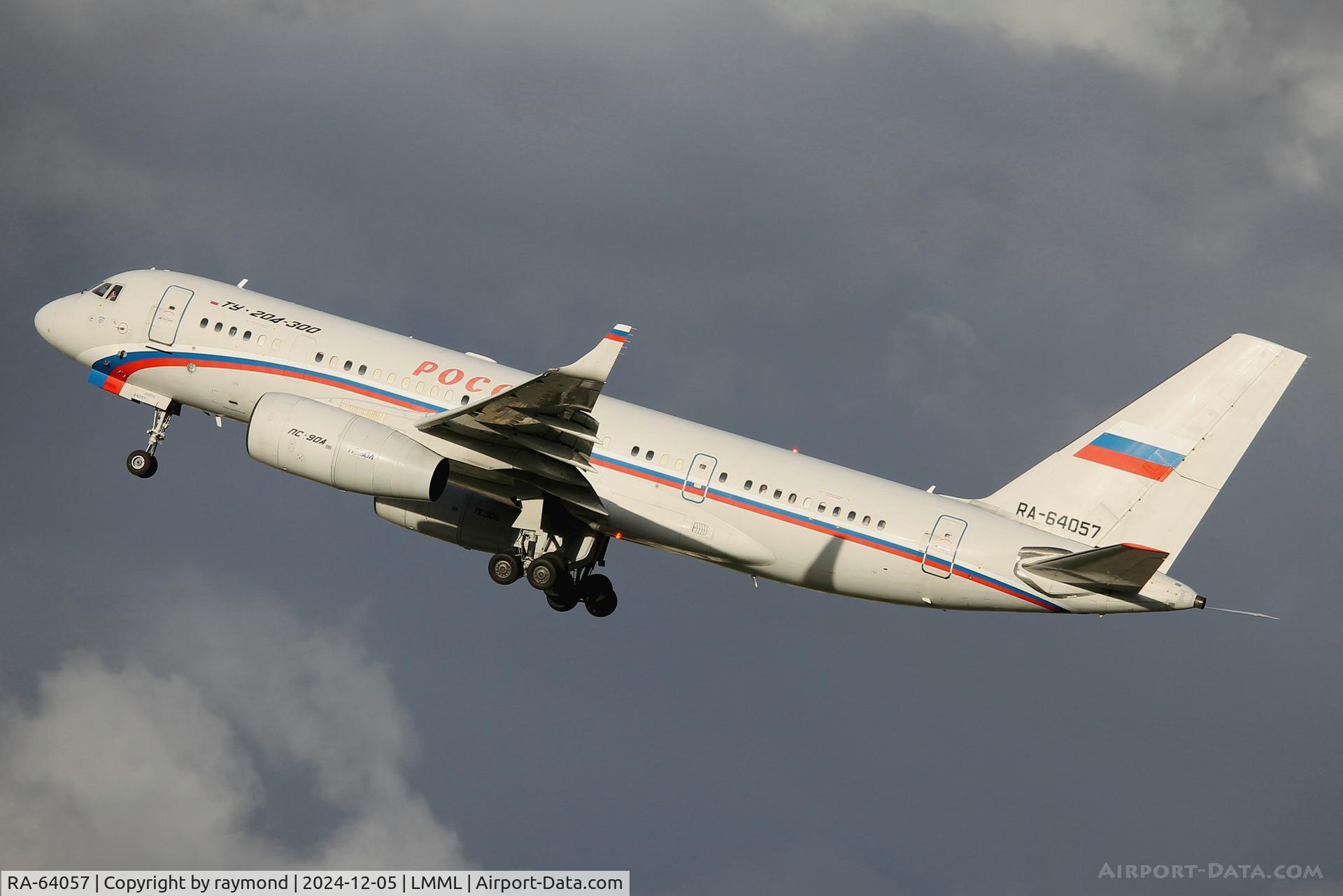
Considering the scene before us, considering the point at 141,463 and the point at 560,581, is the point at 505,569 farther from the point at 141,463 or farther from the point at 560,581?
the point at 141,463

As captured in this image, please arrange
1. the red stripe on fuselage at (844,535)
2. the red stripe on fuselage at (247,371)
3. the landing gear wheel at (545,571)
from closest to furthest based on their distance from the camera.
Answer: the red stripe on fuselage at (844,535), the red stripe on fuselage at (247,371), the landing gear wheel at (545,571)

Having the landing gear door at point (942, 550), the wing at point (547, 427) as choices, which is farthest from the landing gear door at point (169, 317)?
the landing gear door at point (942, 550)

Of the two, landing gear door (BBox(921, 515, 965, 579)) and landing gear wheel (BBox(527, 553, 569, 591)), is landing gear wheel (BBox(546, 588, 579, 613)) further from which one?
landing gear door (BBox(921, 515, 965, 579))

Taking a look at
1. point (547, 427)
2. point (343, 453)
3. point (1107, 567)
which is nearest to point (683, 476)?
point (547, 427)

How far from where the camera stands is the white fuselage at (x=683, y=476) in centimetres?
Answer: 3881

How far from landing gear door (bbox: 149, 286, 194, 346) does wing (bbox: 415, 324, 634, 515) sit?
30.8 feet

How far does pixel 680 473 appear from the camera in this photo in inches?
1571

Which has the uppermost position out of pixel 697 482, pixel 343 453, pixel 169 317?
pixel 169 317

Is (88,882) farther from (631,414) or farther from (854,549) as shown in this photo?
(854,549)

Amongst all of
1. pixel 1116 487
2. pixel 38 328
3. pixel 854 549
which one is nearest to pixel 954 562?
pixel 854 549

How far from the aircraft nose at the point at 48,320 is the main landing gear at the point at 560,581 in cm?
1563

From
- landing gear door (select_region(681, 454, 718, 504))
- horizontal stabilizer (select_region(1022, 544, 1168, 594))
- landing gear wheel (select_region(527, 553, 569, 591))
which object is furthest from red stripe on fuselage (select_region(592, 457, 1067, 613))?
landing gear wheel (select_region(527, 553, 569, 591))

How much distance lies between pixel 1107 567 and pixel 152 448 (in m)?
27.8

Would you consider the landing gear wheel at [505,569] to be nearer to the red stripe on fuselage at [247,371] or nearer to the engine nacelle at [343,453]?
the engine nacelle at [343,453]
